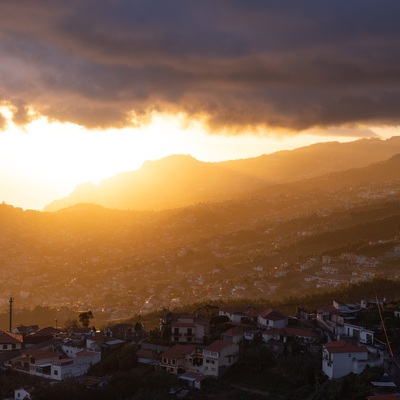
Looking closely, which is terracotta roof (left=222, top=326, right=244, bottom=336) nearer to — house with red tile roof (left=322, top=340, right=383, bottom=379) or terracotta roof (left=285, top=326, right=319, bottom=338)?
terracotta roof (left=285, top=326, right=319, bottom=338)

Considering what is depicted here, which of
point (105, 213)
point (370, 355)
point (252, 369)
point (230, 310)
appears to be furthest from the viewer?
point (105, 213)

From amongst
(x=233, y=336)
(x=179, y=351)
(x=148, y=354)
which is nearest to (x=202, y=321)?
(x=233, y=336)

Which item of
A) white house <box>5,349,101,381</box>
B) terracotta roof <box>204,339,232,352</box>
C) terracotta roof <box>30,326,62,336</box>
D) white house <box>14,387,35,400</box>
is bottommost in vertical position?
white house <box>14,387,35,400</box>

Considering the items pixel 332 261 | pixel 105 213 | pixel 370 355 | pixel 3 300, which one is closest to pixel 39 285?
pixel 3 300

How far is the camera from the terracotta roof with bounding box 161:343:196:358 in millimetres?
37938

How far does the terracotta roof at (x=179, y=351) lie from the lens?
37.9 meters

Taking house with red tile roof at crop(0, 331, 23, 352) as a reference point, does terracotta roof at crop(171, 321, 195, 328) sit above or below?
above

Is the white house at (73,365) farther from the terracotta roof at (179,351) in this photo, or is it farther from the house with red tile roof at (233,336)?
the house with red tile roof at (233,336)

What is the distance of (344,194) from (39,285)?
292 feet

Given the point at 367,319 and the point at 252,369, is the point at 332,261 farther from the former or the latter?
the point at 252,369

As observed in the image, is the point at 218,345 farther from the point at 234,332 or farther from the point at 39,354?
Answer: the point at 39,354

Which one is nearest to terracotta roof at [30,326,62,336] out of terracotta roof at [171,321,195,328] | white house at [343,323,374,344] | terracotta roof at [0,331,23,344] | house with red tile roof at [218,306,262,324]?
terracotta roof at [0,331,23,344]

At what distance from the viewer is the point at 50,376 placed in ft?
126

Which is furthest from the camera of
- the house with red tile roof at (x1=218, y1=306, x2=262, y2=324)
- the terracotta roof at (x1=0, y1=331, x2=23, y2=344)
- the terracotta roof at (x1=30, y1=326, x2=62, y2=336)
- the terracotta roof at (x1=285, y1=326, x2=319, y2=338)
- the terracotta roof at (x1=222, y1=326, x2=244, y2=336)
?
the terracotta roof at (x1=30, y1=326, x2=62, y2=336)
